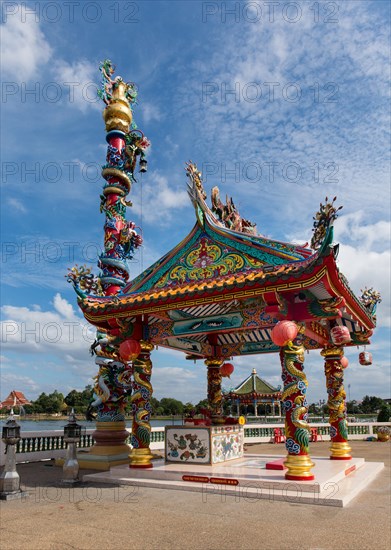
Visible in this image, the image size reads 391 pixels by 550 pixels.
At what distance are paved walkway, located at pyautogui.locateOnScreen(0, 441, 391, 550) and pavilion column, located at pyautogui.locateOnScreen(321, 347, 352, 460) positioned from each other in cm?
308

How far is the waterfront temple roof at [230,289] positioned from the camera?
848cm

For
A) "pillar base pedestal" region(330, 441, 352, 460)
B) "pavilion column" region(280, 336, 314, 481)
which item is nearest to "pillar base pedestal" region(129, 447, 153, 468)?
"pavilion column" region(280, 336, 314, 481)

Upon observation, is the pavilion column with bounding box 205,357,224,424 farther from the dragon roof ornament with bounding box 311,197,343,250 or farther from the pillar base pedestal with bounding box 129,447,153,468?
the dragon roof ornament with bounding box 311,197,343,250

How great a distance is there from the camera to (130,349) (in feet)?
34.2

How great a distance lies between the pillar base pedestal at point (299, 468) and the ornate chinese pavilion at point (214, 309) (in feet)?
0.06

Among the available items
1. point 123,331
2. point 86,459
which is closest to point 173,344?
point 123,331

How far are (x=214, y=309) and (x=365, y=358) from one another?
5.14 meters

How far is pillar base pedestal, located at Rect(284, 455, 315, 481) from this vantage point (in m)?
8.05

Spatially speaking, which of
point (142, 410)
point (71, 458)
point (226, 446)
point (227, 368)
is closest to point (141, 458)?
point (142, 410)

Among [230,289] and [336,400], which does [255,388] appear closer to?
[336,400]

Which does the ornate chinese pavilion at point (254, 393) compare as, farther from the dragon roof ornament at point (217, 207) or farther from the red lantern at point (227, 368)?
the dragon roof ornament at point (217, 207)

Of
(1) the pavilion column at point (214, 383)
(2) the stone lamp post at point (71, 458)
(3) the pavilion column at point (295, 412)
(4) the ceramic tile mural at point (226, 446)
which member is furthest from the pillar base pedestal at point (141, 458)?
(1) the pavilion column at point (214, 383)

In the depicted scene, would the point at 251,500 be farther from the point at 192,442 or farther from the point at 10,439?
the point at 10,439

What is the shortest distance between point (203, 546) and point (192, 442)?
5385 mm
